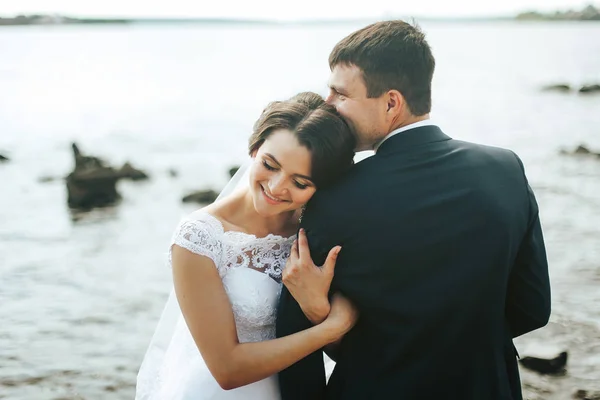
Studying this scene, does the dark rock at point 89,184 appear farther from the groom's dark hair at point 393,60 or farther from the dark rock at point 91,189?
the groom's dark hair at point 393,60

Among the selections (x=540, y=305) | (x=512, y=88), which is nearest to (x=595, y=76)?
(x=512, y=88)

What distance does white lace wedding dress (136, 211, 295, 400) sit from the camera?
8.95 feet

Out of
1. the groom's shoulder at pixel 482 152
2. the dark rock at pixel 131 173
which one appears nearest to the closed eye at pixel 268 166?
the groom's shoulder at pixel 482 152

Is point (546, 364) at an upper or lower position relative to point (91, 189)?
upper

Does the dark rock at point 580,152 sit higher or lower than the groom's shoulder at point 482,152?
lower

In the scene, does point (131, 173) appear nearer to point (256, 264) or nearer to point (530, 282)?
point (256, 264)

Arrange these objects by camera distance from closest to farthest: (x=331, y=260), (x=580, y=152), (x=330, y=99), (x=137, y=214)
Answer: (x=331, y=260) → (x=330, y=99) → (x=137, y=214) → (x=580, y=152)

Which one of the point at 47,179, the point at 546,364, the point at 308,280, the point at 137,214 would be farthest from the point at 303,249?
the point at 47,179

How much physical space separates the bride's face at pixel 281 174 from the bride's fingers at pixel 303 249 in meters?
0.16

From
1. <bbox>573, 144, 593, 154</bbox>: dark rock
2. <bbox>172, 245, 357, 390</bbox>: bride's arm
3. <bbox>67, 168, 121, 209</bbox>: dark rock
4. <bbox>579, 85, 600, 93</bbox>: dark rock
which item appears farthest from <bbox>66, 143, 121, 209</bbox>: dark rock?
<bbox>579, 85, 600, 93</bbox>: dark rock

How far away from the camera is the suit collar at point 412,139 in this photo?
2475mm

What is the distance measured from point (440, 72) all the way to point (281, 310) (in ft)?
171

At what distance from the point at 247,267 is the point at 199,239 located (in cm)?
26

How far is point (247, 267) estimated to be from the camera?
282cm
